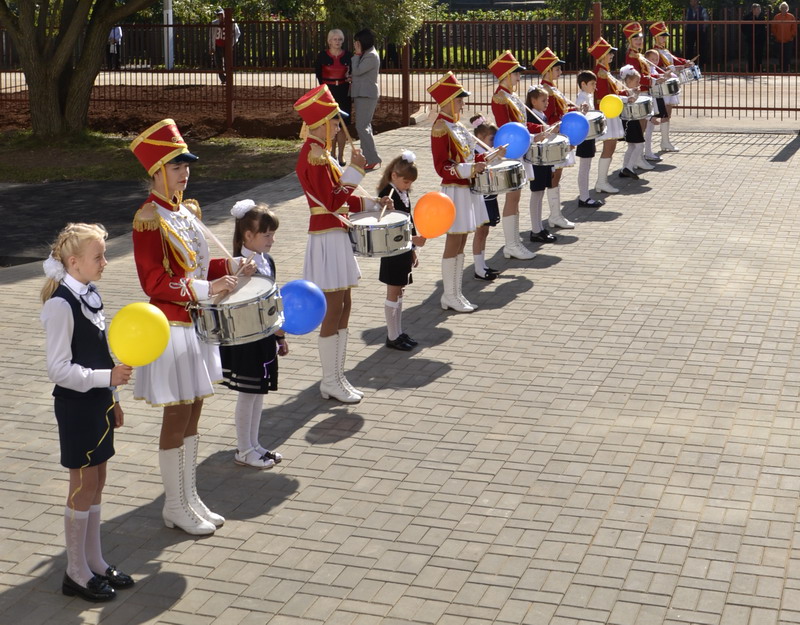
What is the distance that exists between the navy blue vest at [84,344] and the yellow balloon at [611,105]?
10.0 m

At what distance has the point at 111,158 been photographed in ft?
66.0

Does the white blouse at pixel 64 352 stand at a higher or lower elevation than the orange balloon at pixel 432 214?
lower

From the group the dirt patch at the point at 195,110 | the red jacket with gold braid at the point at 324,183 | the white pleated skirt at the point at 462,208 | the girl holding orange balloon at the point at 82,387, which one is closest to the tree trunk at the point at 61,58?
the dirt patch at the point at 195,110

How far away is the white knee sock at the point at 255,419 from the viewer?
772 centimetres

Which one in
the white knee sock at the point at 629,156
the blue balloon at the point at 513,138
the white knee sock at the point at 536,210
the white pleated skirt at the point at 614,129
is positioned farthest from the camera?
the white knee sock at the point at 629,156

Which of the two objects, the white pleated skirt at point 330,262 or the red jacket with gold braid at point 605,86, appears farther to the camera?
the red jacket with gold braid at point 605,86

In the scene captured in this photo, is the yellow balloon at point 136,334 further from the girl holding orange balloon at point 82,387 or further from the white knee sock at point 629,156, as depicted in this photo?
the white knee sock at point 629,156

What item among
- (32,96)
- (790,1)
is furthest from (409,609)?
(790,1)

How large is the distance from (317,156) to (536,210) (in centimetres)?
555

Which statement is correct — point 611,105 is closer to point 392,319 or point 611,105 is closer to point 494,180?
point 494,180

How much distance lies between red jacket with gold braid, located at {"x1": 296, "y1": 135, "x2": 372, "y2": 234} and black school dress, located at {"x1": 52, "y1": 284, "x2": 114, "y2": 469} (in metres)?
2.80

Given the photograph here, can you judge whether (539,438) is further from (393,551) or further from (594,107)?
(594,107)

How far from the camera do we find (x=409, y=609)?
6.09 meters

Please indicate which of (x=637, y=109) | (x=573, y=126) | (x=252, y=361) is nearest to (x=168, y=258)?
(x=252, y=361)
